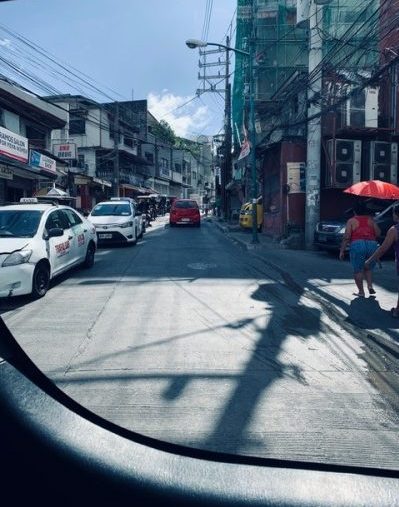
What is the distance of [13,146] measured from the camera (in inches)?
680

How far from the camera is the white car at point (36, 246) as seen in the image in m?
7.00

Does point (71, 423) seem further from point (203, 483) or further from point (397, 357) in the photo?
point (397, 357)

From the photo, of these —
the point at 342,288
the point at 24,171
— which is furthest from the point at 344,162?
the point at 24,171

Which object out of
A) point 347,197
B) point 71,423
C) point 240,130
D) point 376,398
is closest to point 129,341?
point 376,398

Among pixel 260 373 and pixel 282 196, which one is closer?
pixel 260 373

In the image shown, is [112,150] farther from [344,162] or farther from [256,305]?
[256,305]

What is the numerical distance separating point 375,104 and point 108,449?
56.5ft

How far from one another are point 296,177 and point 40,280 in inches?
412

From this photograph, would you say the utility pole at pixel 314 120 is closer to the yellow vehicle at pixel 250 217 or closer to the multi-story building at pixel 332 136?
the multi-story building at pixel 332 136

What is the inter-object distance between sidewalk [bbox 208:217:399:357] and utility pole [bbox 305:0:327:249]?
Answer: 1.54 metres

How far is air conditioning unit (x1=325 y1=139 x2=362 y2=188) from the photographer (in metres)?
15.2

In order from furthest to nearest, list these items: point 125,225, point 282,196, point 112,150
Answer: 1. point 112,150
2. point 282,196
3. point 125,225

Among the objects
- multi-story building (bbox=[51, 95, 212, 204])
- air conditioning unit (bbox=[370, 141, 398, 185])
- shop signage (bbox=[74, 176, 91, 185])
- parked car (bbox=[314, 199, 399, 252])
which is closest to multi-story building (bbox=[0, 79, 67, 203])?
multi-story building (bbox=[51, 95, 212, 204])

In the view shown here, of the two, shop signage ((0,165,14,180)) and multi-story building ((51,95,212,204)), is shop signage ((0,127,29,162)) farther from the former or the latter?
multi-story building ((51,95,212,204))
